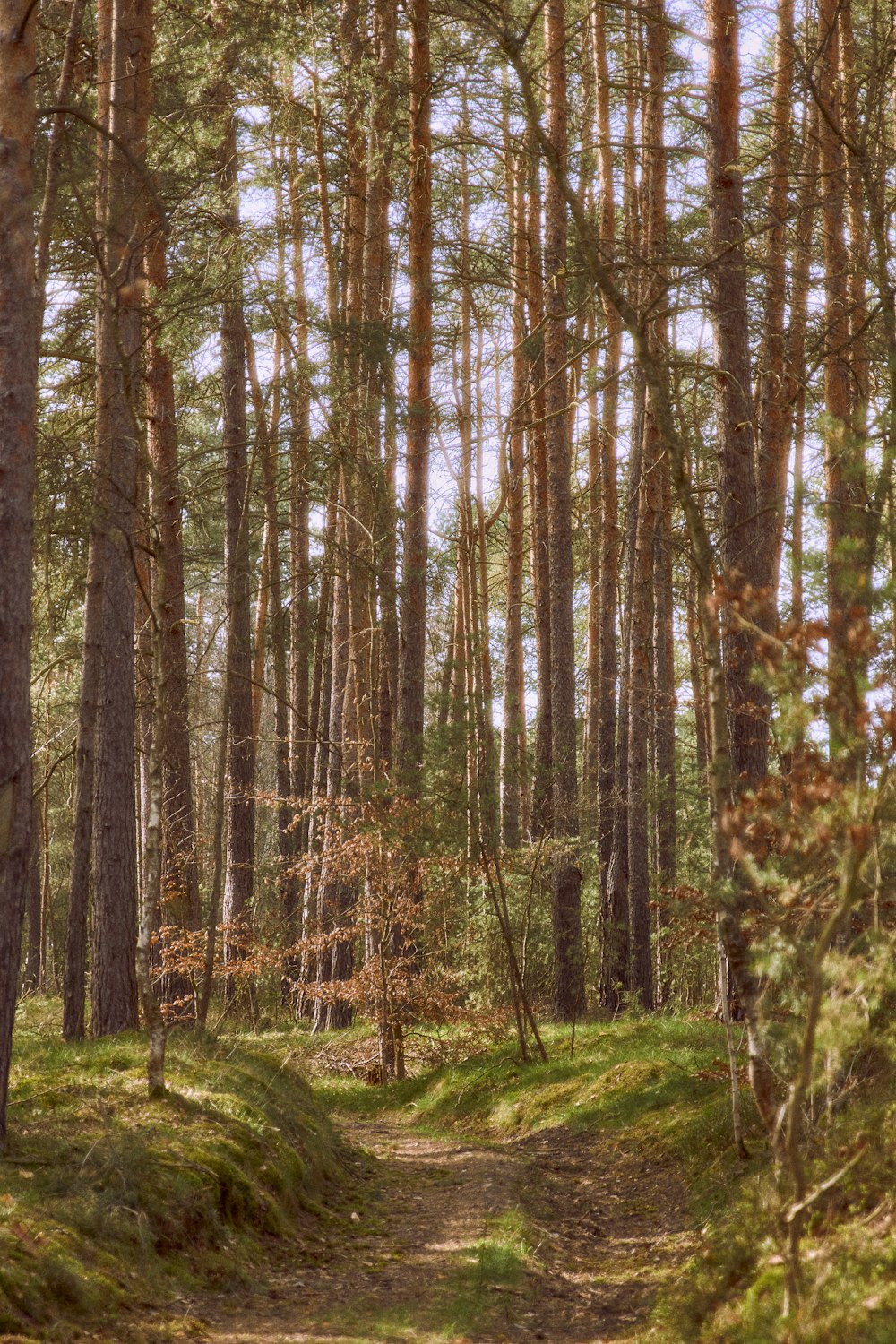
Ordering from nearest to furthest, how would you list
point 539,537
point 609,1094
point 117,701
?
point 609,1094
point 117,701
point 539,537

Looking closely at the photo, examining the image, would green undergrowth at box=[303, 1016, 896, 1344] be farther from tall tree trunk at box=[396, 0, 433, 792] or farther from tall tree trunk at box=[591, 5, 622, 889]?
tall tree trunk at box=[591, 5, 622, 889]

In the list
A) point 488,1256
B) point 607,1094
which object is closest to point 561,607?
point 607,1094

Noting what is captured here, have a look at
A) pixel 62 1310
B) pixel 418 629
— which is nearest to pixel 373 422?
pixel 418 629

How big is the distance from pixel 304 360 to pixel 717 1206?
31.1 ft

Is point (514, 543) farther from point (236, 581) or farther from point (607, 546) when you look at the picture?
point (236, 581)

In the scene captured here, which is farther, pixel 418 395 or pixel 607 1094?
pixel 418 395

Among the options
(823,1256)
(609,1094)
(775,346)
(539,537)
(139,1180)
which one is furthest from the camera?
(539,537)

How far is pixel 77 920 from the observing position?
10812mm

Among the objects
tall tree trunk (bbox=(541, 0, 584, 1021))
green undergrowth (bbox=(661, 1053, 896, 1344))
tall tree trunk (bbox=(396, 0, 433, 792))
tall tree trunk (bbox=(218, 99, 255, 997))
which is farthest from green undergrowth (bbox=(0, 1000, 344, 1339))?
tall tree trunk (bbox=(396, 0, 433, 792))

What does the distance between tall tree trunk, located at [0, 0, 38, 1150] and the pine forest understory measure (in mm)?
26

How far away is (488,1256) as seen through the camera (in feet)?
20.6

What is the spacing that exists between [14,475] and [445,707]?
5884mm

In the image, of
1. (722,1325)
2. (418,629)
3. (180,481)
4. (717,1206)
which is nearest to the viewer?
(722,1325)

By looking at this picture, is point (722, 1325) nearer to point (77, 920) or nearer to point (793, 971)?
point (793, 971)
